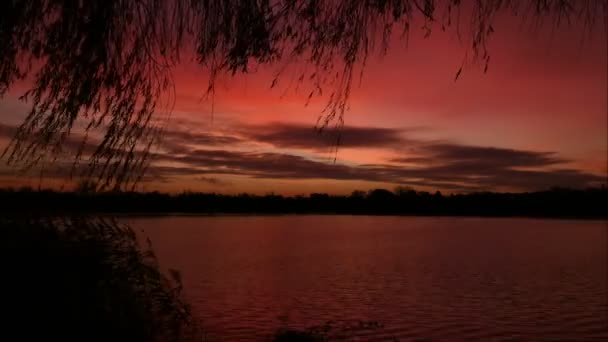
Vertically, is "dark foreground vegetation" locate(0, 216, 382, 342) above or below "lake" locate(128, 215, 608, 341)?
above

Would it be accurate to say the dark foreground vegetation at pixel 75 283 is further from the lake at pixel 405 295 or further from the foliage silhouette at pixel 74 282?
the lake at pixel 405 295

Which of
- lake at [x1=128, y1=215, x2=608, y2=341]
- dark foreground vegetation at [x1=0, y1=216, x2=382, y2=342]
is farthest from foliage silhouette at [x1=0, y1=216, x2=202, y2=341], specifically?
lake at [x1=128, y1=215, x2=608, y2=341]

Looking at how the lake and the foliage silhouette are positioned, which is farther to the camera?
the lake

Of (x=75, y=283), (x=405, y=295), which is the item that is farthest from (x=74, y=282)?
(x=405, y=295)

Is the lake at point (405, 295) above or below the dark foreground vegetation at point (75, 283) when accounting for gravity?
below

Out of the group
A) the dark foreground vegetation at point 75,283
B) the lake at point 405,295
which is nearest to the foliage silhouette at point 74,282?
the dark foreground vegetation at point 75,283

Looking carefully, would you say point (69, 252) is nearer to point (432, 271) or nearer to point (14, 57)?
point (14, 57)

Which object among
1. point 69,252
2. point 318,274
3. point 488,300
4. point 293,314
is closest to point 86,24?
point 69,252

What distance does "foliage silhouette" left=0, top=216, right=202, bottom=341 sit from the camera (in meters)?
8.95

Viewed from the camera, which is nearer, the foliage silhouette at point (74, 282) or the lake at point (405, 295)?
the foliage silhouette at point (74, 282)

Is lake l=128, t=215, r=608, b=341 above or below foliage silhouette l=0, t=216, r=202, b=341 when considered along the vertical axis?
below

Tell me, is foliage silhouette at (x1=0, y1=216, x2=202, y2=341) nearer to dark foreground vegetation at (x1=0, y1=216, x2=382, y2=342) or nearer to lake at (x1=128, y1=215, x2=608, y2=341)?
dark foreground vegetation at (x1=0, y1=216, x2=382, y2=342)

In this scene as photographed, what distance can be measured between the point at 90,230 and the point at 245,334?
9.87 m

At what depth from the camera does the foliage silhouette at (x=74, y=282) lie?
8.95 meters
